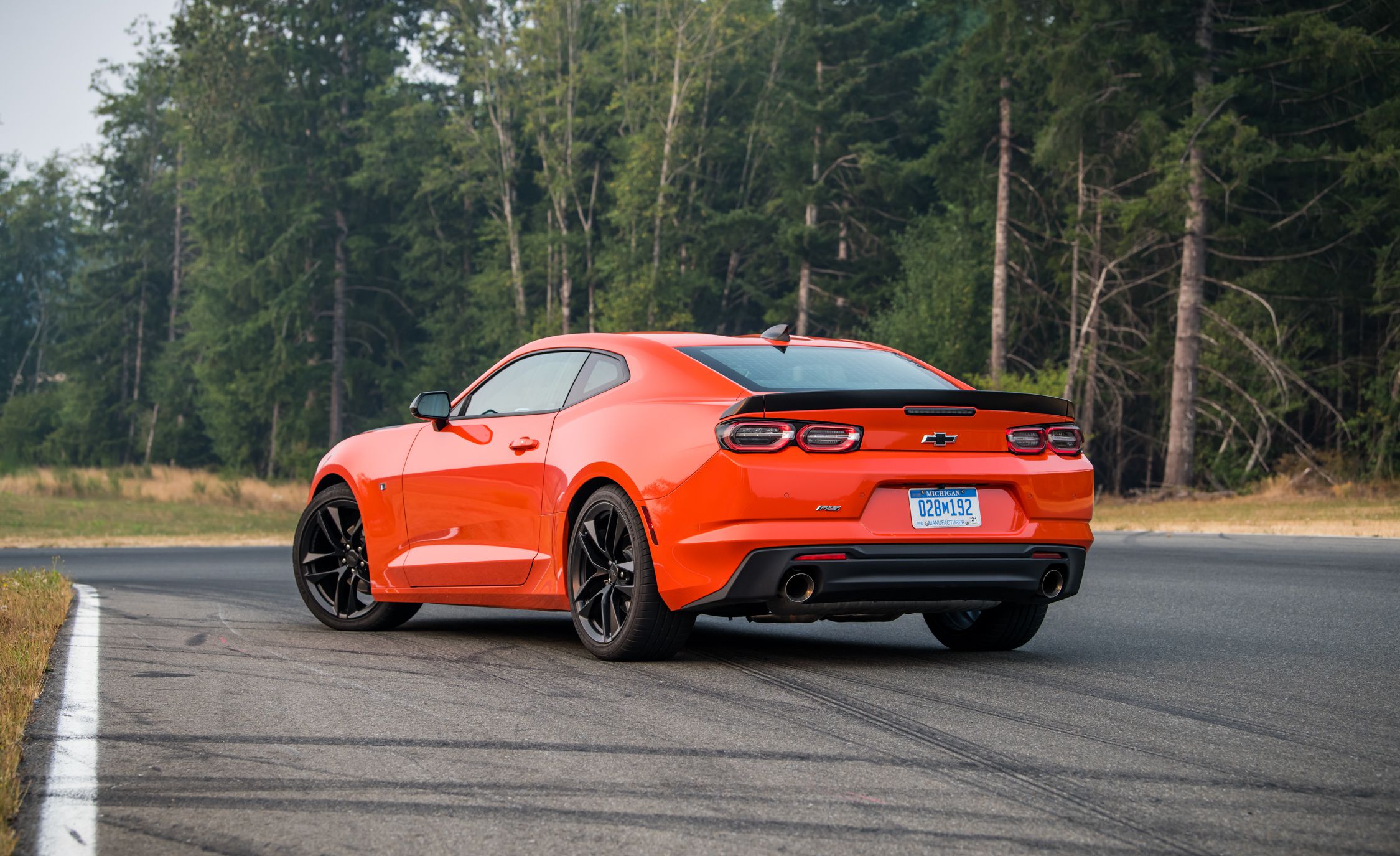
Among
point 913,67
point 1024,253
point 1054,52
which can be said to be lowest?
point 1024,253

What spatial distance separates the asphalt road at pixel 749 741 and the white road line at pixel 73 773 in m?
0.05

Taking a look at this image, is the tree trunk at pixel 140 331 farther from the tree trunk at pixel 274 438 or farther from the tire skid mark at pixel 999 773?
the tire skid mark at pixel 999 773

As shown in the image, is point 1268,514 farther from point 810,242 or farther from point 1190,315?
point 810,242

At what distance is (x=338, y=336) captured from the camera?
206 ft

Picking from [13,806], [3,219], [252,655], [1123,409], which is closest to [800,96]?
[1123,409]

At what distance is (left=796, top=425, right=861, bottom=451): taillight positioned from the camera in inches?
253

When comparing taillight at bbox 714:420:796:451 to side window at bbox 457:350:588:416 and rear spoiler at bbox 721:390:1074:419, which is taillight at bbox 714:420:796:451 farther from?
side window at bbox 457:350:588:416

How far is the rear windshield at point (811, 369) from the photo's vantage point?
22.7 feet

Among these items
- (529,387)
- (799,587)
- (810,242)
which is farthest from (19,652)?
(810,242)

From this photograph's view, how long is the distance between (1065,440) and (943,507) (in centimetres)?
88

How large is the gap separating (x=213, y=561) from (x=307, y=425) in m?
46.7

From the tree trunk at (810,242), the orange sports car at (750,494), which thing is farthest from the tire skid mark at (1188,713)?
the tree trunk at (810,242)

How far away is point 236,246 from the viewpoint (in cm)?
6212

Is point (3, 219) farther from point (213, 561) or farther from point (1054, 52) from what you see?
point (213, 561)
